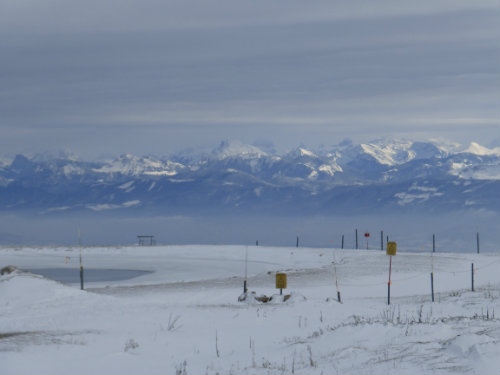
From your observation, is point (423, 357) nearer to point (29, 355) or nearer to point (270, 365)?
point (270, 365)

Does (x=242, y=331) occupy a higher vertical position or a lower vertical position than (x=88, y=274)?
higher

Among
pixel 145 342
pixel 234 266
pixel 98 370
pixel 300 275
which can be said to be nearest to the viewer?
pixel 98 370

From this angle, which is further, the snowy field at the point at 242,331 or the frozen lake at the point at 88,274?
the frozen lake at the point at 88,274

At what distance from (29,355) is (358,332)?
20.8 feet

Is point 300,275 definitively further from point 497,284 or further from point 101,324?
point 101,324

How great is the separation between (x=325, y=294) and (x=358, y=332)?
1612 centimetres

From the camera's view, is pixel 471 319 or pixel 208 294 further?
pixel 208 294

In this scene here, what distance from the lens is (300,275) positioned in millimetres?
41438

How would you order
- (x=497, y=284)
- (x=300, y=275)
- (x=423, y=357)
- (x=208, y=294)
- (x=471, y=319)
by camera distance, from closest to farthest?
(x=423, y=357) < (x=471, y=319) < (x=208, y=294) < (x=497, y=284) < (x=300, y=275)

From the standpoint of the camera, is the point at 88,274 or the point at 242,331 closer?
the point at 242,331

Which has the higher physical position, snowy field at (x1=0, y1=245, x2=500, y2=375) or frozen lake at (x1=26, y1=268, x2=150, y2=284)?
snowy field at (x1=0, y1=245, x2=500, y2=375)

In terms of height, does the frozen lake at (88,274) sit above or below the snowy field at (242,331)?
below

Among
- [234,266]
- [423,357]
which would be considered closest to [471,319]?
[423,357]

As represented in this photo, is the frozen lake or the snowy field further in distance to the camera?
the frozen lake
